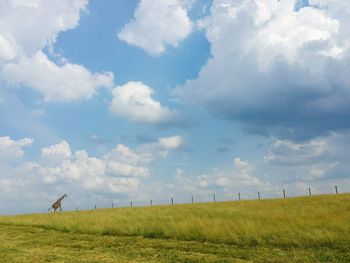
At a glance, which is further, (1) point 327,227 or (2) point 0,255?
(1) point 327,227

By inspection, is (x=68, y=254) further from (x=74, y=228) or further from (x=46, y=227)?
(x=46, y=227)

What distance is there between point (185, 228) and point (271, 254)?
26.6 ft

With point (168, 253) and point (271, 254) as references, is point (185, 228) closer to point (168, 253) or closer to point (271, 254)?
point (168, 253)

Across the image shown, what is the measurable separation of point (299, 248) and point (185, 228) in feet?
25.8

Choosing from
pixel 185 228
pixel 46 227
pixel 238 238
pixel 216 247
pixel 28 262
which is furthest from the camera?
pixel 46 227

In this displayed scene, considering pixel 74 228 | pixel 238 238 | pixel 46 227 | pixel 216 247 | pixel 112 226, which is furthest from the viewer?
pixel 46 227

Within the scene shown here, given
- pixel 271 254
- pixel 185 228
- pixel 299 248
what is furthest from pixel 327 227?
pixel 185 228

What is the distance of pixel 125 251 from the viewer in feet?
57.2

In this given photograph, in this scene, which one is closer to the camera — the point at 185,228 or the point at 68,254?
the point at 68,254

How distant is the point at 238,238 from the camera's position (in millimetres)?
19344

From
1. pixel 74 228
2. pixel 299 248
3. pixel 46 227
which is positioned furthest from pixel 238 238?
pixel 46 227

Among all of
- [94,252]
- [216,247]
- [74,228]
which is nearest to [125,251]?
[94,252]

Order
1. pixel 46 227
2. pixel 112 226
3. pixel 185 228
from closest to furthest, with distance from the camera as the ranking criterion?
pixel 185 228 → pixel 112 226 → pixel 46 227

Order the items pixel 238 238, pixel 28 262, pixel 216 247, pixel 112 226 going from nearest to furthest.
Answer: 1. pixel 28 262
2. pixel 216 247
3. pixel 238 238
4. pixel 112 226
